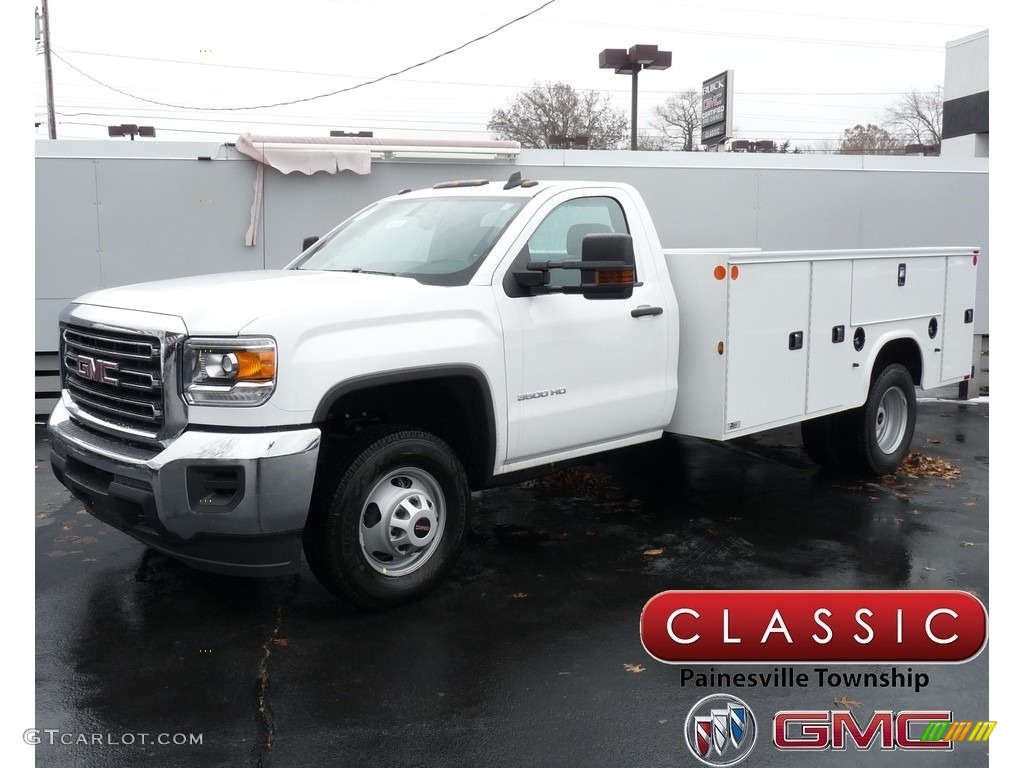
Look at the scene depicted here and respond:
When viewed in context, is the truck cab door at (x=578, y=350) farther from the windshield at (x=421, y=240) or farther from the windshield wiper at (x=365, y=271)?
the windshield wiper at (x=365, y=271)

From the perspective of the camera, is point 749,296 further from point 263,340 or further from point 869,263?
point 263,340

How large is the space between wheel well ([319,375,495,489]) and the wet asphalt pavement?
0.74m

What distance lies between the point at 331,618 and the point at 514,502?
92.6 inches

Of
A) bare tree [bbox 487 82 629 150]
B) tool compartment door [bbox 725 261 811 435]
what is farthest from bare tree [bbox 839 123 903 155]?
tool compartment door [bbox 725 261 811 435]

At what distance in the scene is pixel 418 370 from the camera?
15.0ft

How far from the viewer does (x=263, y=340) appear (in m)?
4.12

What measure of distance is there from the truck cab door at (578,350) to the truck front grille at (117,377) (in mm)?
1751

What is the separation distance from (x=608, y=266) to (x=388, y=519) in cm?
175

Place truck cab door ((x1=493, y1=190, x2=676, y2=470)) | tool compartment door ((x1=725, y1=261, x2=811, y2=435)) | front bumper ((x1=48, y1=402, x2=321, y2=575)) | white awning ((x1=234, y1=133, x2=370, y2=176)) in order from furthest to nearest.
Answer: white awning ((x1=234, y1=133, x2=370, y2=176))
tool compartment door ((x1=725, y1=261, x2=811, y2=435))
truck cab door ((x1=493, y1=190, x2=676, y2=470))
front bumper ((x1=48, y1=402, x2=321, y2=575))

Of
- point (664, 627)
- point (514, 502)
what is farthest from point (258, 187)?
point (664, 627)

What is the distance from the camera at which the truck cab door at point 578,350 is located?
507 cm

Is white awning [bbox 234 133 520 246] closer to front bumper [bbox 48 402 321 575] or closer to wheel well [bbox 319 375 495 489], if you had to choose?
wheel well [bbox 319 375 495 489]

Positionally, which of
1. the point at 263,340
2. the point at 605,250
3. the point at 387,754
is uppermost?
the point at 605,250

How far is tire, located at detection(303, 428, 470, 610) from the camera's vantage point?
4.45m
